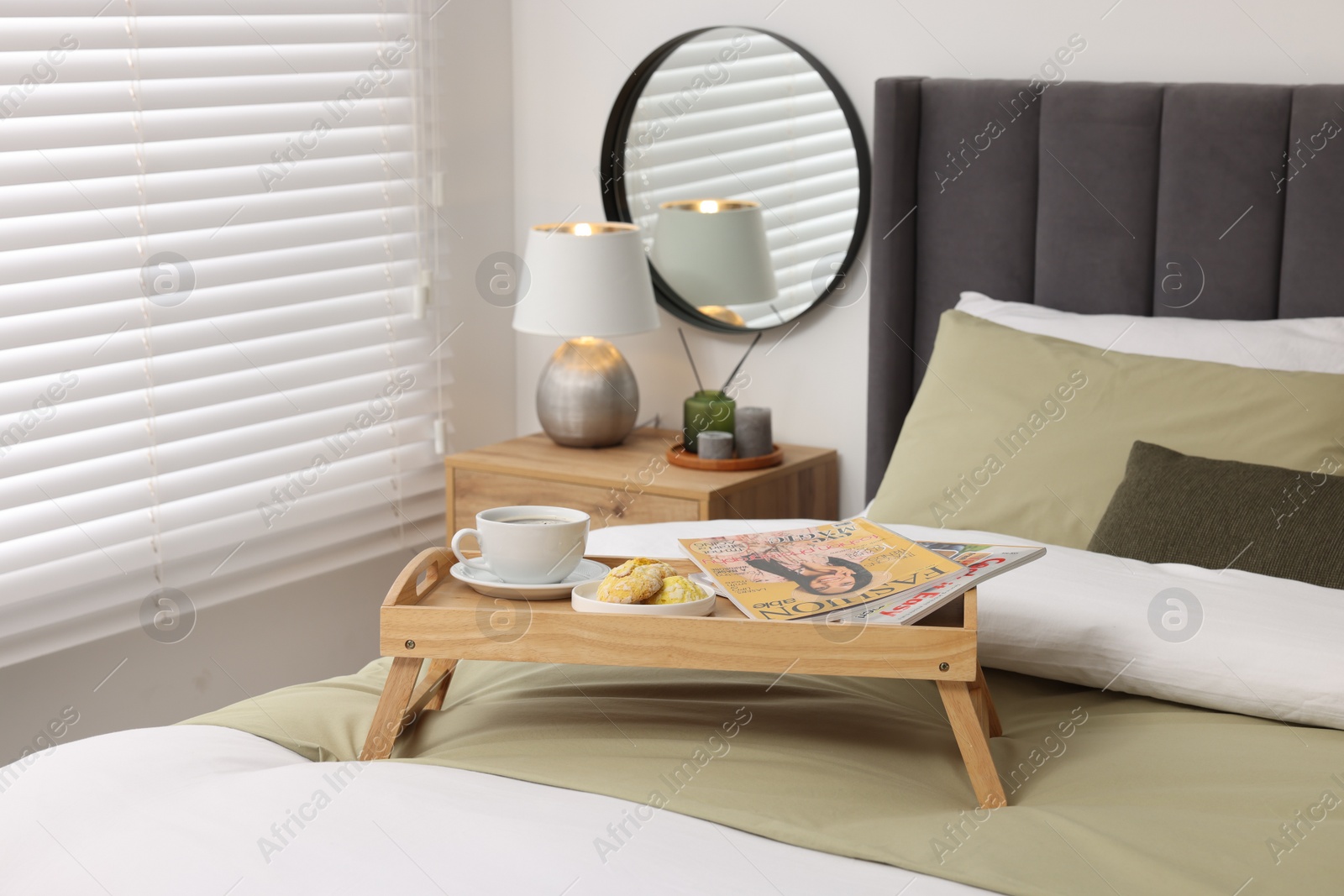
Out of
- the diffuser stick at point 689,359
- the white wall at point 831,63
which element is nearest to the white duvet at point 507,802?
the white wall at point 831,63

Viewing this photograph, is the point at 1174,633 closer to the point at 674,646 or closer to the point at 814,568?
the point at 814,568

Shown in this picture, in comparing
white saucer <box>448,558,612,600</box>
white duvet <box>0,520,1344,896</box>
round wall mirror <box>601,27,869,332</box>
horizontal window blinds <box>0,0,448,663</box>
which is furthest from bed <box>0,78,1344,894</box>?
horizontal window blinds <box>0,0,448,663</box>

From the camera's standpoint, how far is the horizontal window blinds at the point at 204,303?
2223 mm

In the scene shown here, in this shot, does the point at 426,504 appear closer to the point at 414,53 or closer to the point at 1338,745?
the point at 414,53

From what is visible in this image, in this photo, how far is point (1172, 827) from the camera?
3.61ft

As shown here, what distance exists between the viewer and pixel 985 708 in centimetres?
139

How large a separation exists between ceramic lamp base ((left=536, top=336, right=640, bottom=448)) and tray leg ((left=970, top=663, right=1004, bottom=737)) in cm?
144

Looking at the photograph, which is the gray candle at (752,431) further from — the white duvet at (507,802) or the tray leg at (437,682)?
the tray leg at (437,682)

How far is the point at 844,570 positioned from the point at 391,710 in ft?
1.61

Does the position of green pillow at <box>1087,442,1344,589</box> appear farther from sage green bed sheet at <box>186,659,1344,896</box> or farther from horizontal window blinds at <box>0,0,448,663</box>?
horizontal window blinds at <box>0,0,448,663</box>

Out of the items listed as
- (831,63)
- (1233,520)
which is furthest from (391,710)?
(831,63)

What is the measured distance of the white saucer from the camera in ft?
4.33

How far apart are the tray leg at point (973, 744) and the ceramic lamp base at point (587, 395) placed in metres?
1.59

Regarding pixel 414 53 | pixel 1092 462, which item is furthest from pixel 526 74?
pixel 1092 462
